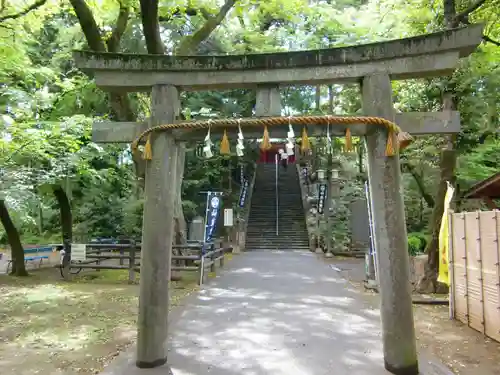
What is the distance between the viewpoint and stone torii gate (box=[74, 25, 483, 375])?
183 inches

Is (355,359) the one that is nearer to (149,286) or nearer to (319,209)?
(149,286)

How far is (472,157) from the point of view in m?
12.3

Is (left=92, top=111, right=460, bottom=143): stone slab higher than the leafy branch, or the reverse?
the leafy branch

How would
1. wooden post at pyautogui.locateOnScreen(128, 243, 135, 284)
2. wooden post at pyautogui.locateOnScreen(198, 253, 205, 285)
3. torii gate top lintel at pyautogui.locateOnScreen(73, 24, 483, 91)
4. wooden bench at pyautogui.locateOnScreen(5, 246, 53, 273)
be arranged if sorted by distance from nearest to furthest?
torii gate top lintel at pyautogui.locateOnScreen(73, 24, 483, 91) < wooden post at pyautogui.locateOnScreen(198, 253, 205, 285) < wooden post at pyautogui.locateOnScreen(128, 243, 135, 284) < wooden bench at pyautogui.locateOnScreen(5, 246, 53, 273)

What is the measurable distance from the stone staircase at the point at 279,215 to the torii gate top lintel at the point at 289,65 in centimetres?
1694

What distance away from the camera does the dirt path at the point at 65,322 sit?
5270mm

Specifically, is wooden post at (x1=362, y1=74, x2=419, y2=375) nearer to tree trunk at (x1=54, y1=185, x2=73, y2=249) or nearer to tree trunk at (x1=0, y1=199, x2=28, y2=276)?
tree trunk at (x1=0, y1=199, x2=28, y2=276)

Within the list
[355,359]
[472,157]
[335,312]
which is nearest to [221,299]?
[335,312]

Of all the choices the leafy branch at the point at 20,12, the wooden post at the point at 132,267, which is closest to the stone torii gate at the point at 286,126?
the leafy branch at the point at 20,12

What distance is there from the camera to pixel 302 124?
16.1 ft

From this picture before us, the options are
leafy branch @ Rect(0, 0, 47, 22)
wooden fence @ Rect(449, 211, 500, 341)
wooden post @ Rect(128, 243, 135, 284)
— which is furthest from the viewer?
wooden post @ Rect(128, 243, 135, 284)

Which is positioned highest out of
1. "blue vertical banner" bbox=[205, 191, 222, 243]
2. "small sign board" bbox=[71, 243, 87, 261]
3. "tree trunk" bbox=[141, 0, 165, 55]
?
"tree trunk" bbox=[141, 0, 165, 55]

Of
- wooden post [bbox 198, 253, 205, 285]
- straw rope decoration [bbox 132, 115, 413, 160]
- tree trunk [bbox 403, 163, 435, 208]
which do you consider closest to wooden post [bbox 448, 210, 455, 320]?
straw rope decoration [bbox 132, 115, 413, 160]

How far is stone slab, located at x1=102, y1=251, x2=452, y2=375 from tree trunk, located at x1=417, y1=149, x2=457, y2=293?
1.54 metres
